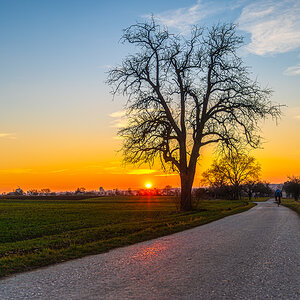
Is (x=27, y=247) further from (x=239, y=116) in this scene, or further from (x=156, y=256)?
(x=239, y=116)

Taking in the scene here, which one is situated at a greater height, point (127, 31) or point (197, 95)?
point (127, 31)

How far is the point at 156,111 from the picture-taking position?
27.2 meters

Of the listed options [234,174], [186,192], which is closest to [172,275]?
[186,192]

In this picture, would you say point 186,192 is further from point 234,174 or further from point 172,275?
point 234,174

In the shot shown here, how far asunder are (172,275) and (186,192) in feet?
70.4

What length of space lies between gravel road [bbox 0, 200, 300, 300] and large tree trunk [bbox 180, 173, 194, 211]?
17.5m

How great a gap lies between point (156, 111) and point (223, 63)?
7064 millimetres

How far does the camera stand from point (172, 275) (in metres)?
6.44

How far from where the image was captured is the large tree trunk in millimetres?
27469

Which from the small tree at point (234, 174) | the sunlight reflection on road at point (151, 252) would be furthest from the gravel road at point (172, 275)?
the small tree at point (234, 174)

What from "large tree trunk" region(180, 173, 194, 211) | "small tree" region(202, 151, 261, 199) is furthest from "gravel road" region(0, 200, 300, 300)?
"small tree" region(202, 151, 261, 199)

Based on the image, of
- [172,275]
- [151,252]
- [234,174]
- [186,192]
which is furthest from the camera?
[234,174]

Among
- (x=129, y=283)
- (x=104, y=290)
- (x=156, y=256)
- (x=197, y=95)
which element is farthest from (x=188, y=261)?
(x=197, y=95)

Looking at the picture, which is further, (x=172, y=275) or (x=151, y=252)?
(x=151, y=252)
